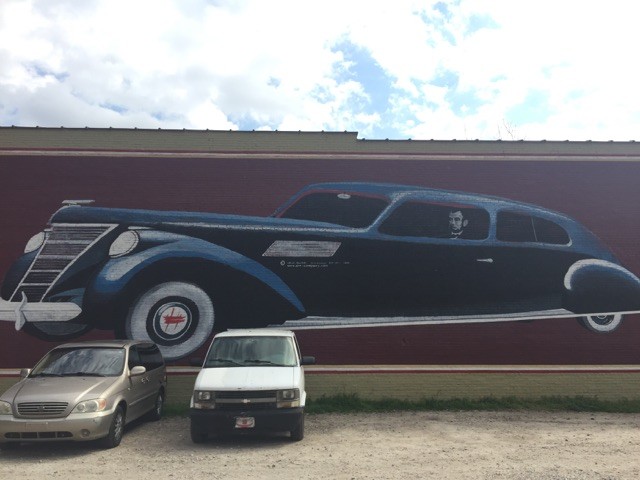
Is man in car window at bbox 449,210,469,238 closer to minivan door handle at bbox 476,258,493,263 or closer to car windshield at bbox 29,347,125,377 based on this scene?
minivan door handle at bbox 476,258,493,263

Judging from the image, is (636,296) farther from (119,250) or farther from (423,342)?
(119,250)

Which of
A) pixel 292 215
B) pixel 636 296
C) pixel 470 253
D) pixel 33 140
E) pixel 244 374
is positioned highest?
pixel 33 140

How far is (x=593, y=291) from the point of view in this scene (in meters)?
13.3

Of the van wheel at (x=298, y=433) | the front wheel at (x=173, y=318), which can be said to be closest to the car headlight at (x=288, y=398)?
the van wheel at (x=298, y=433)

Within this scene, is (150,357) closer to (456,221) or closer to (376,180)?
(376,180)

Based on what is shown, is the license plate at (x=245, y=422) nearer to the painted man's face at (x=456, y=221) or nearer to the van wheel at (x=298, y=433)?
the van wheel at (x=298, y=433)

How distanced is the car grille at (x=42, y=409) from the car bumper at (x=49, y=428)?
69 millimetres

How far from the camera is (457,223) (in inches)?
524

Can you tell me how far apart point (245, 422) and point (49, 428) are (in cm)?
275

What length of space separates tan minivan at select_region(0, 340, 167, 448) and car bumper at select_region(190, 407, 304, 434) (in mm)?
1313

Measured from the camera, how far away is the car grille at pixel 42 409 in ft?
27.7

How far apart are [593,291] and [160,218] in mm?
9831

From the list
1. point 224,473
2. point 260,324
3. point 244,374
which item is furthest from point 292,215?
point 224,473

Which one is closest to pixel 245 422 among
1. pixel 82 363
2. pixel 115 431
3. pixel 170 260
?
pixel 115 431
